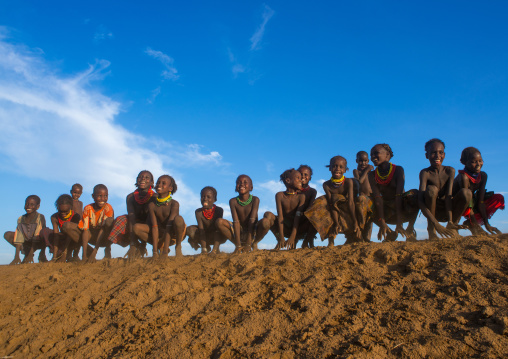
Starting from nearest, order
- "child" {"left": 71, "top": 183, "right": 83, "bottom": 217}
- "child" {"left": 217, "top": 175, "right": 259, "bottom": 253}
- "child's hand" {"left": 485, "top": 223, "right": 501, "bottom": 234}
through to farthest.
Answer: "child's hand" {"left": 485, "top": 223, "right": 501, "bottom": 234}
"child" {"left": 217, "top": 175, "right": 259, "bottom": 253}
"child" {"left": 71, "top": 183, "right": 83, "bottom": 217}

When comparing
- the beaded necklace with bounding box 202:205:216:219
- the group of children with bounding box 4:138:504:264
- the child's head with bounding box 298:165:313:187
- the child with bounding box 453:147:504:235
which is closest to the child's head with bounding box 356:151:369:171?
the group of children with bounding box 4:138:504:264

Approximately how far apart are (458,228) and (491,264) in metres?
1.44

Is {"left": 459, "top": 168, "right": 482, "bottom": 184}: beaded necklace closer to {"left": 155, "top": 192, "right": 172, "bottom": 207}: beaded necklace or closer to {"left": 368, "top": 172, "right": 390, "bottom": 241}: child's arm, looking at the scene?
{"left": 368, "top": 172, "right": 390, "bottom": 241}: child's arm

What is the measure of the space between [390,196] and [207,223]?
9.80 feet

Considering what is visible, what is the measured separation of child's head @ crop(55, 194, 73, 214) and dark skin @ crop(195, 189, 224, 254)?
8.27 ft

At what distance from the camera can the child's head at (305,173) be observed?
6.64 m

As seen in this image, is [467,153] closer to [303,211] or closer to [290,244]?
[303,211]

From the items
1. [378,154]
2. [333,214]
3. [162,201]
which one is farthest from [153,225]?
[378,154]

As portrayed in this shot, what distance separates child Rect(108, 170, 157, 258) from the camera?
20.8ft

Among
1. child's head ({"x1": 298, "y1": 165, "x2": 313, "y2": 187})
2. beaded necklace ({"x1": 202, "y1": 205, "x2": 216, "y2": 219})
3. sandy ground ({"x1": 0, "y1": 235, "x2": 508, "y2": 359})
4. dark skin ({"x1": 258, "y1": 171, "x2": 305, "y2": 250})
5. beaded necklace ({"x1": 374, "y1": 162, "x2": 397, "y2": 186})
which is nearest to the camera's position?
sandy ground ({"x1": 0, "y1": 235, "x2": 508, "y2": 359})

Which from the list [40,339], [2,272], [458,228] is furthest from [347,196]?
[2,272]

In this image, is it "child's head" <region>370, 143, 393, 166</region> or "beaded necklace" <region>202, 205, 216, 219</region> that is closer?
"child's head" <region>370, 143, 393, 166</region>

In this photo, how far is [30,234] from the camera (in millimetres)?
7414

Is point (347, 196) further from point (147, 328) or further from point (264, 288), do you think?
point (147, 328)
